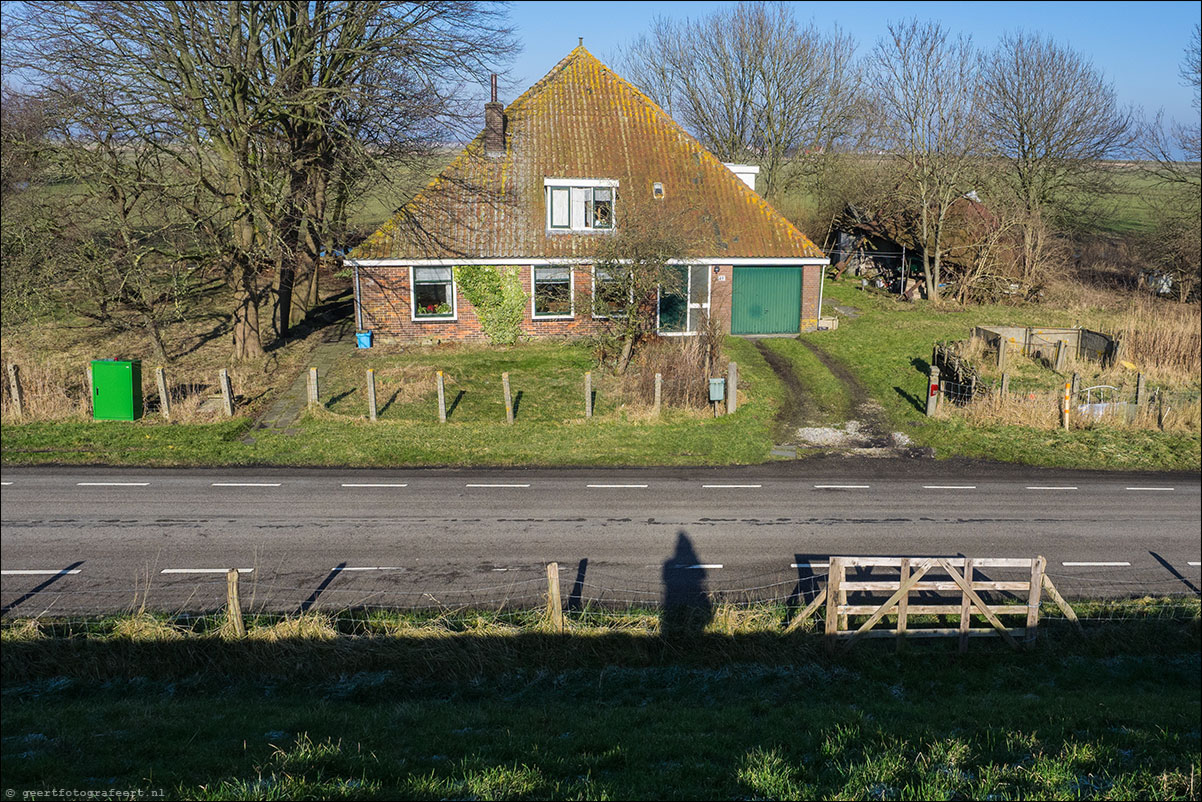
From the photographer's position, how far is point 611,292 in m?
23.3

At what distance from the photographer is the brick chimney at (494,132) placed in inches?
1091

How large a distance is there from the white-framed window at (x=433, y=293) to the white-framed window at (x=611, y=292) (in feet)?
15.8

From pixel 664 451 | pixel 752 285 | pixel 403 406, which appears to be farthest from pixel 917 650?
pixel 752 285

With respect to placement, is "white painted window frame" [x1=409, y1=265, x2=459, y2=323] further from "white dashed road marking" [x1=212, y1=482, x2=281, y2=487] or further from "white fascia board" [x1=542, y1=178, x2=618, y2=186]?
"white dashed road marking" [x1=212, y1=482, x2=281, y2=487]

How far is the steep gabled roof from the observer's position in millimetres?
26281

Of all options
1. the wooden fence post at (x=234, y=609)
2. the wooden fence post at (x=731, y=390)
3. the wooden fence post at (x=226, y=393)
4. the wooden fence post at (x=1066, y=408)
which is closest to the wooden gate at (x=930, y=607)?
the wooden fence post at (x=234, y=609)

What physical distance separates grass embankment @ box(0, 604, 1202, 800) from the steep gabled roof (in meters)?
17.1

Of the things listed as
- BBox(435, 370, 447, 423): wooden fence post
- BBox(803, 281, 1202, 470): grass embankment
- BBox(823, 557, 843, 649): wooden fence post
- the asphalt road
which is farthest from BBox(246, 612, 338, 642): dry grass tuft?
BBox(803, 281, 1202, 470): grass embankment

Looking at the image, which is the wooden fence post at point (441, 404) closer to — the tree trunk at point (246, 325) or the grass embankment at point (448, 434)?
the grass embankment at point (448, 434)

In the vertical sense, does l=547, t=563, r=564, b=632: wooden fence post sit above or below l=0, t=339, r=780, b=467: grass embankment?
below

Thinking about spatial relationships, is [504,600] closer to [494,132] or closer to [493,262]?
[493,262]

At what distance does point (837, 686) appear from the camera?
9.86 metres

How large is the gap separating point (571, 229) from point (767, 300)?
6.91m

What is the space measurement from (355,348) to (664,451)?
12406mm
